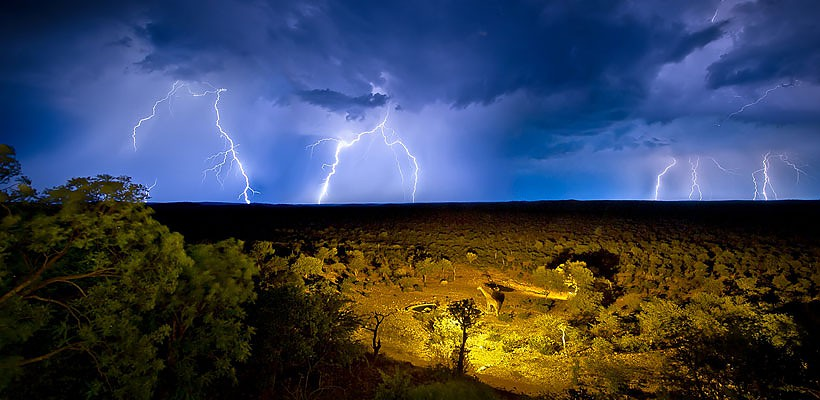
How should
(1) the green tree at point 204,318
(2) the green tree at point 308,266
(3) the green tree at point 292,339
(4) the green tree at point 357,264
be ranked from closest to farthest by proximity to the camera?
(1) the green tree at point 204,318 → (3) the green tree at point 292,339 → (2) the green tree at point 308,266 → (4) the green tree at point 357,264

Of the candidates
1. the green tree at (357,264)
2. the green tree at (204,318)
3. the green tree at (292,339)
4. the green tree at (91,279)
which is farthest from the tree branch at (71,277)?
the green tree at (357,264)

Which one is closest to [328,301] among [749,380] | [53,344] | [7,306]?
[53,344]

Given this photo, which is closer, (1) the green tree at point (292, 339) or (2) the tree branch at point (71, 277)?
(2) the tree branch at point (71, 277)

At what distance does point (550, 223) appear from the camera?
132ft

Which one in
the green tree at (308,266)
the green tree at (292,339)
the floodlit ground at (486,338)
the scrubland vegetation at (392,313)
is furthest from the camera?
the green tree at (308,266)

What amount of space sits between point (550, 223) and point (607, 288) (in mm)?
19886

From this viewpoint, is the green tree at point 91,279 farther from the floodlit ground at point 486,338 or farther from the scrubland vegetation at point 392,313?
the floodlit ground at point 486,338

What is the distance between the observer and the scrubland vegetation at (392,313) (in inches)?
264

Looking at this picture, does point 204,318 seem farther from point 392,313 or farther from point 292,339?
point 392,313

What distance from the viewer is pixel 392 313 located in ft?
62.7

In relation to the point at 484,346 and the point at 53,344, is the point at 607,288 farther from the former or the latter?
the point at 53,344

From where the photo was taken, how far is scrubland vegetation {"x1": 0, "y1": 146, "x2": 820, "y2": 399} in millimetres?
6699

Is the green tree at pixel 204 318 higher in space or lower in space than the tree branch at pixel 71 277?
lower

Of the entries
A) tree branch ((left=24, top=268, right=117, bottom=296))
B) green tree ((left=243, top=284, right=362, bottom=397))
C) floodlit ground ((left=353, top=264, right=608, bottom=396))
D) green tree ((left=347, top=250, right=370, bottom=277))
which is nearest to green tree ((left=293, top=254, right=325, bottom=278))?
floodlit ground ((left=353, top=264, right=608, bottom=396))
